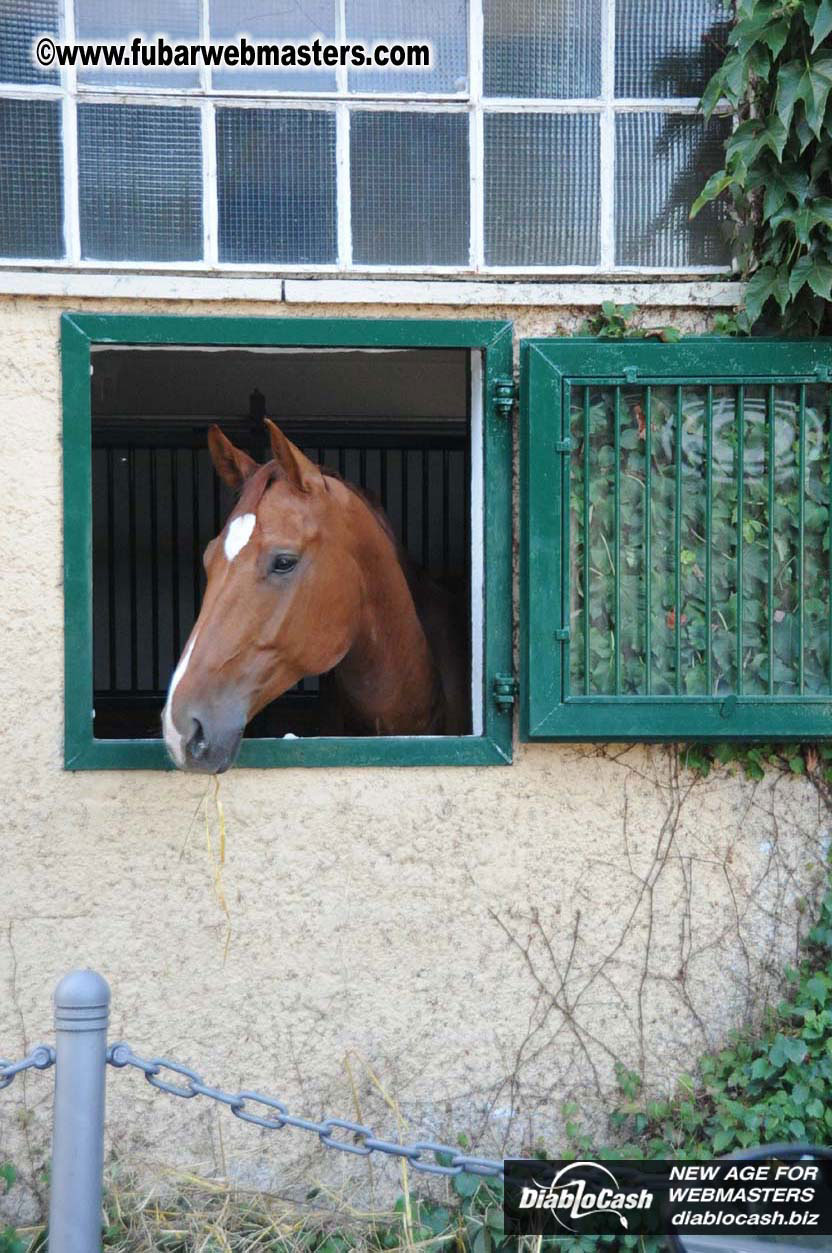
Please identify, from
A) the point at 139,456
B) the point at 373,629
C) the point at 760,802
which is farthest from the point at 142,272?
the point at 139,456

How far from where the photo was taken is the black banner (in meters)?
2.95

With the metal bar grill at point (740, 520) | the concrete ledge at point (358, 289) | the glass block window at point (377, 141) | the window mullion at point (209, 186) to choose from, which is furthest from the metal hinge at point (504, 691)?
the window mullion at point (209, 186)

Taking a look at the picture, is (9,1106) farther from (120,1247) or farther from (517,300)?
(517,300)

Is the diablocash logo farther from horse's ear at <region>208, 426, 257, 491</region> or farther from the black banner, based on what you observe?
horse's ear at <region>208, 426, 257, 491</region>

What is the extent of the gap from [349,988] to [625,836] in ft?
2.91

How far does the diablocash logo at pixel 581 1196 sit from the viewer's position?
3199 mm

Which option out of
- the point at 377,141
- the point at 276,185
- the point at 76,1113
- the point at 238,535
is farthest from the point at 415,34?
the point at 76,1113

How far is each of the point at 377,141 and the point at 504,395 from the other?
2.74 ft

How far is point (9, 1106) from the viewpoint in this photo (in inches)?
138

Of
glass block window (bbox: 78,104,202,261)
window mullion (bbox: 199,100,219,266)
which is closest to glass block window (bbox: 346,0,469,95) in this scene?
window mullion (bbox: 199,100,219,266)

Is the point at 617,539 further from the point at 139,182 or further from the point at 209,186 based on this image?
the point at 139,182

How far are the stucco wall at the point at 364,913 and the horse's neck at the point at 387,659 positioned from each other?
0.57 meters

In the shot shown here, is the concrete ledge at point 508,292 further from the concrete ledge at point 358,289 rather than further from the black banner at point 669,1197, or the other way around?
the black banner at point 669,1197

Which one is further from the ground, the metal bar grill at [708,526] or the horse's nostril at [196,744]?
the metal bar grill at [708,526]
